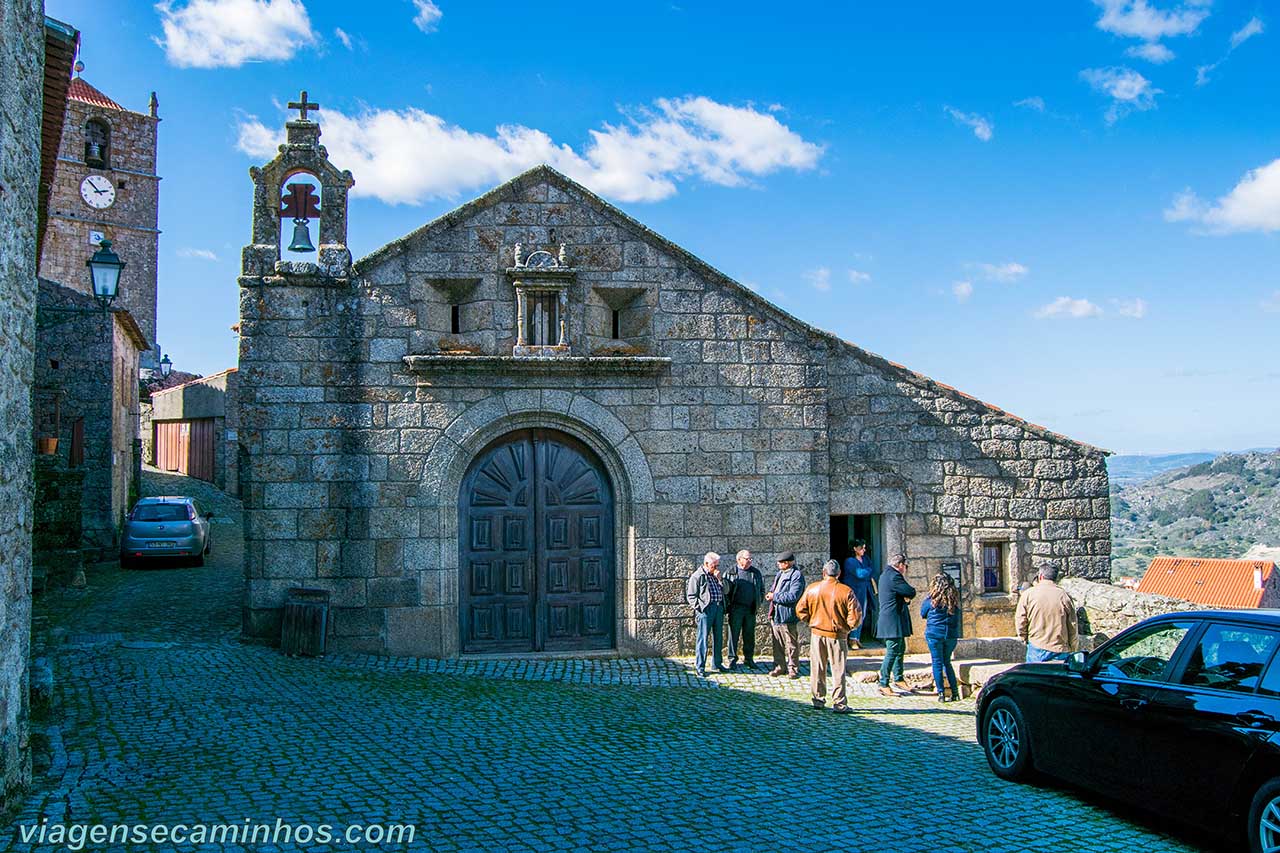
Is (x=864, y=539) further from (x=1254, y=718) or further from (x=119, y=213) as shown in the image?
(x=119, y=213)

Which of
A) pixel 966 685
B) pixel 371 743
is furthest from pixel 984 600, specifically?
pixel 371 743

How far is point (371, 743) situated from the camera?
7.33 meters

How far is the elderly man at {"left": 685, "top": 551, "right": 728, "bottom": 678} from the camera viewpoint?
1073 cm

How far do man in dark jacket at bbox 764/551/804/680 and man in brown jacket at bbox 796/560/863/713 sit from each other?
1277 millimetres

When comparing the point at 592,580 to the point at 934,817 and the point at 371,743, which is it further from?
the point at 934,817

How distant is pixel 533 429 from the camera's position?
11.5m

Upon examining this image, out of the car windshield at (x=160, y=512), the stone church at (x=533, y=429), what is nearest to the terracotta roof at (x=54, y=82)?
the stone church at (x=533, y=429)

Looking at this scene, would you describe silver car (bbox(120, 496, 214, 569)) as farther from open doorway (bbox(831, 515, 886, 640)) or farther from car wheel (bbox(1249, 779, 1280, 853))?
car wheel (bbox(1249, 779, 1280, 853))

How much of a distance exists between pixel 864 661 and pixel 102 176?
40761 mm

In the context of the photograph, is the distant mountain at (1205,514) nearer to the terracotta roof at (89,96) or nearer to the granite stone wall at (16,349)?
the terracotta roof at (89,96)

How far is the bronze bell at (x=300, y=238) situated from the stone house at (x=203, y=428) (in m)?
16.1

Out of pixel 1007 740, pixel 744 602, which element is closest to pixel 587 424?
pixel 744 602

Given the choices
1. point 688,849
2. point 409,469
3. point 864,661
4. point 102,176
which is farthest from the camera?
point 102,176

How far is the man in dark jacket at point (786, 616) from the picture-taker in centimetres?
1059
